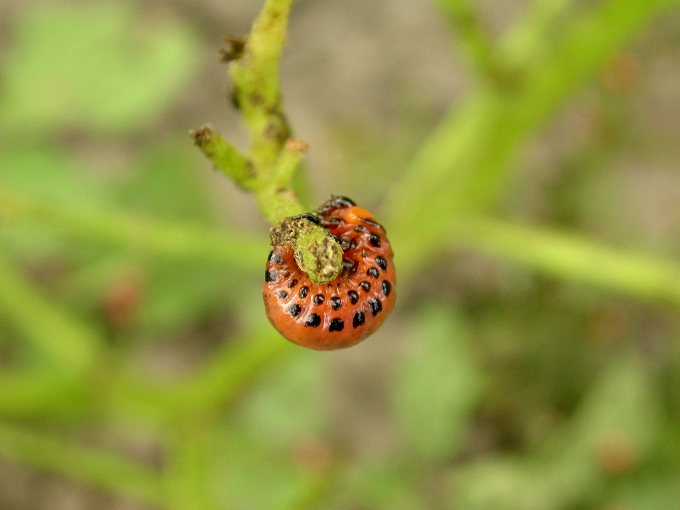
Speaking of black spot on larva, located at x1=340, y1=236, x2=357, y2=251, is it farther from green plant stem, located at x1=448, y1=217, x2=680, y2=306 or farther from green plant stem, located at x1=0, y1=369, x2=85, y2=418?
green plant stem, located at x1=0, y1=369, x2=85, y2=418

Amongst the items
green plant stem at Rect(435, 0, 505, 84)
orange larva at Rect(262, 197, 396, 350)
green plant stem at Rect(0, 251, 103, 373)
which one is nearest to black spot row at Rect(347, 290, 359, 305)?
orange larva at Rect(262, 197, 396, 350)

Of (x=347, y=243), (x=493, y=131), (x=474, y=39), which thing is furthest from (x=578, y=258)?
(x=347, y=243)

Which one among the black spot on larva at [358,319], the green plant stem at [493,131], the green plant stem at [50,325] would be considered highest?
the green plant stem at [493,131]

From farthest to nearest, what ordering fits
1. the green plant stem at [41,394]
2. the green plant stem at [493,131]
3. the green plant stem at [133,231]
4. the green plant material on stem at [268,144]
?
the green plant stem at [41,394]
the green plant stem at [493,131]
the green plant stem at [133,231]
the green plant material on stem at [268,144]

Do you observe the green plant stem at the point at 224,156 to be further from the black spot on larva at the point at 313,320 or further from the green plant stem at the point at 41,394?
the green plant stem at the point at 41,394

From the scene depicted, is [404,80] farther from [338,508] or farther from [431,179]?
[338,508]

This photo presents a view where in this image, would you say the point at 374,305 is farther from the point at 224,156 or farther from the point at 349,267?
the point at 224,156

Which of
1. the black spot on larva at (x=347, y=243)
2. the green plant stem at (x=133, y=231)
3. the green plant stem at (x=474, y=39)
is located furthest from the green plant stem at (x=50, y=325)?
the black spot on larva at (x=347, y=243)
